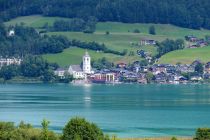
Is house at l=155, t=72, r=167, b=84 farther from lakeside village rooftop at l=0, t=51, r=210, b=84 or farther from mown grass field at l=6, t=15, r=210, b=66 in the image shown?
mown grass field at l=6, t=15, r=210, b=66

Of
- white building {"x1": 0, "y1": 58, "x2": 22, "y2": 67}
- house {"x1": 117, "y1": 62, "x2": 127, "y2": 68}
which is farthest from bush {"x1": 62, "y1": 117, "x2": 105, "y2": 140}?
white building {"x1": 0, "y1": 58, "x2": 22, "y2": 67}

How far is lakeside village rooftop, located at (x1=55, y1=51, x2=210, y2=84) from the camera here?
131 m

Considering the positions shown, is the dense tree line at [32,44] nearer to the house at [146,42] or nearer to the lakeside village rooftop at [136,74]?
the lakeside village rooftop at [136,74]

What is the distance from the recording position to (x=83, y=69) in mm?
133625

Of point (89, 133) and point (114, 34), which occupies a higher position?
point (114, 34)

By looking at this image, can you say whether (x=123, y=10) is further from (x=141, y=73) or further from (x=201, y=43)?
(x=141, y=73)

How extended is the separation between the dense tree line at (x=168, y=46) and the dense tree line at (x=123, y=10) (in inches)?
932

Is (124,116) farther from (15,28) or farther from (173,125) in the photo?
(15,28)

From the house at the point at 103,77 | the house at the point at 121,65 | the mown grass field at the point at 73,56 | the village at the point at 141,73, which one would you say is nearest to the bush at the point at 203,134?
the village at the point at 141,73

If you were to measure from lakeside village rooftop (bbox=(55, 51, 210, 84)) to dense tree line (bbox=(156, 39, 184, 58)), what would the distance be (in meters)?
3.44

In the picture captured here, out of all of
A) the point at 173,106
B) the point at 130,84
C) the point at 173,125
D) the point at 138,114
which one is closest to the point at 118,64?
the point at 130,84

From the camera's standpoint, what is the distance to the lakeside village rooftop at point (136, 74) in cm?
13088

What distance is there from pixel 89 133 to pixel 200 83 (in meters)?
94.4

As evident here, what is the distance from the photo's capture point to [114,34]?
145 meters
